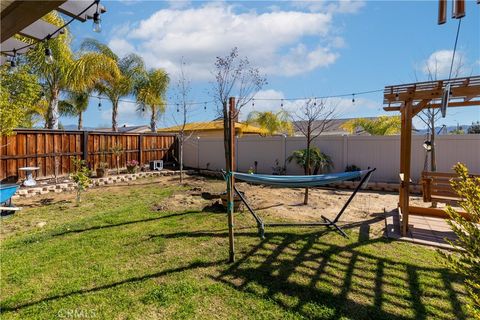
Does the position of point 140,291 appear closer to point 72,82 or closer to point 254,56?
point 254,56

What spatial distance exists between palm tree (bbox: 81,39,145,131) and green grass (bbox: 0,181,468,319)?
1206cm

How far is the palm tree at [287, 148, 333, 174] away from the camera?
31.7 feet

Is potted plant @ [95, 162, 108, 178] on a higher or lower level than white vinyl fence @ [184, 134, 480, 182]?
lower

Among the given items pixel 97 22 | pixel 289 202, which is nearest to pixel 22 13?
pixel 97 22

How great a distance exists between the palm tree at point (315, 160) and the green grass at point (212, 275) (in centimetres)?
506

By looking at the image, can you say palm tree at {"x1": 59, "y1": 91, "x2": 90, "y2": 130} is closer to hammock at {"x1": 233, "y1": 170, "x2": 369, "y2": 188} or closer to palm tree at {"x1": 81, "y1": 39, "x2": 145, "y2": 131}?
palm tree at {"x1": 81, "y1": 39, "x2": 145, "y2": 131}

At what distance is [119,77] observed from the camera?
49.3 ft

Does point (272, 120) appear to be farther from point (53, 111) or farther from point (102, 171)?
point (53, 111)

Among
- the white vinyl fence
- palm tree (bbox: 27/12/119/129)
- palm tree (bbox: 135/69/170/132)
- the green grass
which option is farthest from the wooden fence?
the green grass

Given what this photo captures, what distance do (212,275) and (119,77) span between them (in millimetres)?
14461

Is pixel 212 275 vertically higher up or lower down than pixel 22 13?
lower down

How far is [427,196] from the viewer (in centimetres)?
529

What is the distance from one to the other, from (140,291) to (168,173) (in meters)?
9.66

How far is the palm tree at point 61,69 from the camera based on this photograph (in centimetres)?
1070
